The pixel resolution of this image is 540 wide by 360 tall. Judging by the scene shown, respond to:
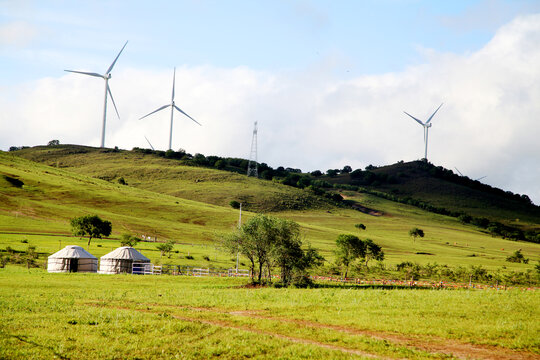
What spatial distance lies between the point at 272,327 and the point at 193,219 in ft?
378

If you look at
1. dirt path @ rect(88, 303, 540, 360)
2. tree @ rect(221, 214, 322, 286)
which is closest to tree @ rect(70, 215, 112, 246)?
tree @ rect(221, 214, 322, 286)

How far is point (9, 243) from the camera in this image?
78.2 m

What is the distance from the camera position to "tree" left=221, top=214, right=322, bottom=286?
53531mm

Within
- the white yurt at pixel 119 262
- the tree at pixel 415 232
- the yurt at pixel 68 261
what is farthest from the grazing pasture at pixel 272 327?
the tree at pixel 415 232

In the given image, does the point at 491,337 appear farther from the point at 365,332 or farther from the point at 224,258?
the point at 224,258

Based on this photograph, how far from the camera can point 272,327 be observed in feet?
78.7

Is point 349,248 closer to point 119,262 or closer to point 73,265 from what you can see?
point 119,262

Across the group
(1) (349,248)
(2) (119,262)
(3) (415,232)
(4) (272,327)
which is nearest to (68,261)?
(2) (119,262)

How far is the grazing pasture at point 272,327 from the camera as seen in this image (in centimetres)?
1900

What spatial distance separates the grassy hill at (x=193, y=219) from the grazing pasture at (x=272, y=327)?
38350mm

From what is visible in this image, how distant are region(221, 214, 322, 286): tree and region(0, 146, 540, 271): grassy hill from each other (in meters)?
13.2

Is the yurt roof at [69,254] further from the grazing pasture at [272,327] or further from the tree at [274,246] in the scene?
the grazing pasture at [272,327]

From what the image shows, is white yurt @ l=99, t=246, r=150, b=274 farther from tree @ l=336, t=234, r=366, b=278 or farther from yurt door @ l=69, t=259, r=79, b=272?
tree @ l=336, t=234, r=366, b=278

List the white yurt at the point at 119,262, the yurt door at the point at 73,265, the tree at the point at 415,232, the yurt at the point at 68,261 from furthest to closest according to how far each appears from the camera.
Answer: the tree at the point at 415,232, the white yurt at the point at 119,262, the yurt door at the point at 73,265, the yurt at the point at 68,261
